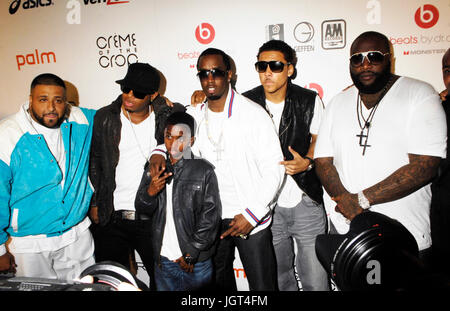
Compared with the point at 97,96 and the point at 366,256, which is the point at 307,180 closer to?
the point at 366,256

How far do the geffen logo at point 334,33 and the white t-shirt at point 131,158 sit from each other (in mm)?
1947

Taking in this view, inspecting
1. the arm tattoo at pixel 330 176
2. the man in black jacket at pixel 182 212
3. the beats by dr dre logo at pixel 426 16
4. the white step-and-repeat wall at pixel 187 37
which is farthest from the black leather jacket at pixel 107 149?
the beats by dr dre logo at pixel 426 16

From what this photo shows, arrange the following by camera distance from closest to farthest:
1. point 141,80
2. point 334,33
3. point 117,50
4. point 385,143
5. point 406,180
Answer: point 406,180 < point 385,143 < point 141,80 < point 334,33 < point 117,50

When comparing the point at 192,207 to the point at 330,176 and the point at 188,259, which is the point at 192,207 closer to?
the point at 188,259

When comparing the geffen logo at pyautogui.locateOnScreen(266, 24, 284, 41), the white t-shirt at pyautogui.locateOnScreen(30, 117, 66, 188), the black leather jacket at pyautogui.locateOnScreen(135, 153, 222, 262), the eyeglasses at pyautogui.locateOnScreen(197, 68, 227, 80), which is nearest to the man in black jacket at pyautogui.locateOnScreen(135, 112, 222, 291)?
the black leather jacket at pyautogui.locateOnScreen(135, 153, 222, 262)

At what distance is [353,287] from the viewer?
129cm

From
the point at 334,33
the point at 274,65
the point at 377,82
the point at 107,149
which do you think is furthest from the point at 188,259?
the point at 334,33

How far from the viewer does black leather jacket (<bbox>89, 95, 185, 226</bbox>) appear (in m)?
2.58

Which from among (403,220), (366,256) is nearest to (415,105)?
(403,220)

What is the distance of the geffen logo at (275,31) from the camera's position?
2846 mm

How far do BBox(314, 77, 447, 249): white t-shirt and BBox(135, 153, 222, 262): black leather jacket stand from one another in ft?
3.21

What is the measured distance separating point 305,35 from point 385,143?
150cm

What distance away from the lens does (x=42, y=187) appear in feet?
7.57

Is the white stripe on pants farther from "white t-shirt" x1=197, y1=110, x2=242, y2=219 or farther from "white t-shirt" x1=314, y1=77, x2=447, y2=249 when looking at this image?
"white t-shirt" x1=314, y1=77, x2=447, y2=249
